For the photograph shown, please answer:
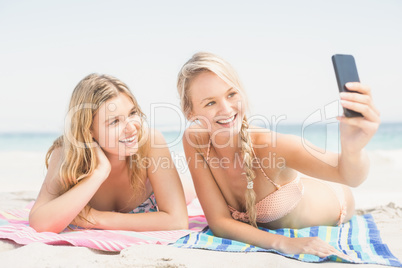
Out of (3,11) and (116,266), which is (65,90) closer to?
(3,11)

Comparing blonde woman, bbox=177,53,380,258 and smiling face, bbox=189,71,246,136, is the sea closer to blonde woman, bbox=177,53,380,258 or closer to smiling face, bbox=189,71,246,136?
blonde woman, bbox=177,53,380,258

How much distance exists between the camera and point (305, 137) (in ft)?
57.0

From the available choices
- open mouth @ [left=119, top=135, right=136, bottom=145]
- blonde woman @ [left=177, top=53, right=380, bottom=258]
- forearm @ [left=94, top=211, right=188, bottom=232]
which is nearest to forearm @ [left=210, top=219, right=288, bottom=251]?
blonde woman @ [left=177, top=53, right=380, bottom=258]

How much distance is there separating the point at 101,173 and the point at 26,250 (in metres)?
0.90

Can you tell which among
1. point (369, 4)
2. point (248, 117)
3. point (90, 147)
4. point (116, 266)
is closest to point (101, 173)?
point (90, 147)

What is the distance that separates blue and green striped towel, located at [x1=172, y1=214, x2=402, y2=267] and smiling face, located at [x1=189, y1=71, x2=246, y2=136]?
0.89 meters

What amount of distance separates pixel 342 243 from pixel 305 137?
14.8 m

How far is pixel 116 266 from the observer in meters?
2.27

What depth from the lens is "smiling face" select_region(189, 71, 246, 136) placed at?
2920 mm

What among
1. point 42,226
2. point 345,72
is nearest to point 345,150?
point 345,72

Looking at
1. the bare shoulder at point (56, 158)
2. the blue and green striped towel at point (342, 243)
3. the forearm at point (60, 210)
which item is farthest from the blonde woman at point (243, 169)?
the bare shoulder at point (56, 158)

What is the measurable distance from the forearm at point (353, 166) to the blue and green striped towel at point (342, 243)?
525mm

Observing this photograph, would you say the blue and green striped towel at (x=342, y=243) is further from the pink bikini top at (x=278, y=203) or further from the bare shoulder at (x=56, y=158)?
the bare shoulder at (x=56, y=158)

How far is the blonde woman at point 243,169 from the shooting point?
110 inches
